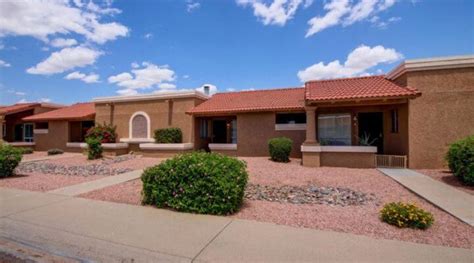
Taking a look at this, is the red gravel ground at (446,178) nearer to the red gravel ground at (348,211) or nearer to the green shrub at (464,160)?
the green shrub at (464,160)

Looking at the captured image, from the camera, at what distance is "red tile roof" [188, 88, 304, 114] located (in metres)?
14.7

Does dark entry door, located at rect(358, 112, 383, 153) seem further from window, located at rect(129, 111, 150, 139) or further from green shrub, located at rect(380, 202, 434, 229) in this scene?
window, located at rect(129, 111, 150, 139)

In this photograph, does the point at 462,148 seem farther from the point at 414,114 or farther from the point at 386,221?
the point at 386,221

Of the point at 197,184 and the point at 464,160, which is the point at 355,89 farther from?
the point at 197,184

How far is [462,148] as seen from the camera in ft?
25.7

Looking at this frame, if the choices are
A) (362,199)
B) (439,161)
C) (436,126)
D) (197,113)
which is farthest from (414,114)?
(197,113)

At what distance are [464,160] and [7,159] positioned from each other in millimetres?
17132

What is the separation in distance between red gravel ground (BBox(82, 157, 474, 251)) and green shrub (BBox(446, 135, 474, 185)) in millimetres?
2000

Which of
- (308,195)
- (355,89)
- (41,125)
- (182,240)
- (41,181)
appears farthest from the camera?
(41,125)

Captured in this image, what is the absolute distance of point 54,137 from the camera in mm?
21406

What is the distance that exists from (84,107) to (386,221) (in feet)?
85.4

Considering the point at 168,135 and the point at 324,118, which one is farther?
the point at 168,135

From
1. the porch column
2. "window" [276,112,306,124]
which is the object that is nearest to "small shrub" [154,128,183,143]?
"window" [276,112,306,124]

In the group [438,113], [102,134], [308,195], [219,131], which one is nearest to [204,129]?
[219,131]
